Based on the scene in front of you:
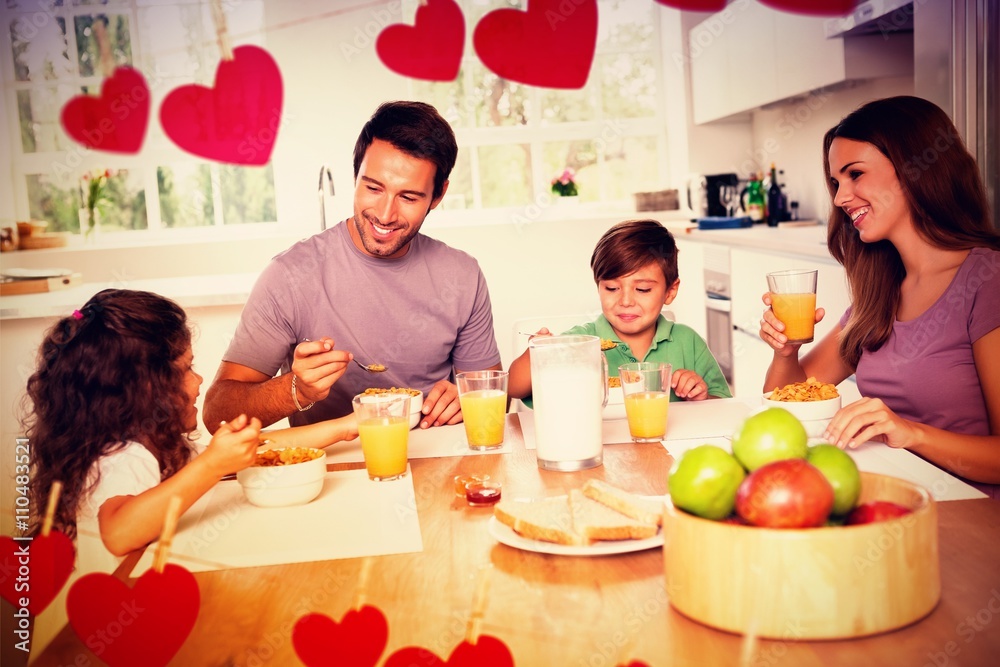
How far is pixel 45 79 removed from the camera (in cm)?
544

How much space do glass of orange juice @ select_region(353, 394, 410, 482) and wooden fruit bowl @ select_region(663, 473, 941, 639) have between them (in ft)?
2.14

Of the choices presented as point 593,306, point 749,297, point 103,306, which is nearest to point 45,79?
point 593,306

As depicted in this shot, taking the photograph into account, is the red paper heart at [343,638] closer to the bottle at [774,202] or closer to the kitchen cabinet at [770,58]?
the kitchen cabinet at [770,58]

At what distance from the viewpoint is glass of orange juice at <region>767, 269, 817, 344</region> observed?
172 cm

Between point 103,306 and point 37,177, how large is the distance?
A: 14.7 feet

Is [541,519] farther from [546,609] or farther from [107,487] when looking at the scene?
[107,487]

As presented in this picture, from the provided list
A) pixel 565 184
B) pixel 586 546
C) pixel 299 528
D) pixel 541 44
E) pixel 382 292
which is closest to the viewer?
pixel 586 546

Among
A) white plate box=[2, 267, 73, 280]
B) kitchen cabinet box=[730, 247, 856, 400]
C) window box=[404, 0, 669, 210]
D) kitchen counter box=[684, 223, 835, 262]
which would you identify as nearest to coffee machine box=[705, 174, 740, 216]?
kitchen counter box=[684, 223, 835, 262]

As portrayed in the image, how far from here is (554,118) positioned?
5.84 metres

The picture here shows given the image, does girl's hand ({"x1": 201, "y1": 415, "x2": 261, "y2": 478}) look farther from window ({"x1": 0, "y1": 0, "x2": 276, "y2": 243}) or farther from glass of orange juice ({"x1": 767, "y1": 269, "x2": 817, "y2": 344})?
window ({"x1": 0, "y1": 0, "x2": 276, "y2": 243})

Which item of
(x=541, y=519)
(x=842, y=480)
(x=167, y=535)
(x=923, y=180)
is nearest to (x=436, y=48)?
(x=923, y=180)

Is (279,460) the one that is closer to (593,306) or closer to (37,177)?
(593,306)

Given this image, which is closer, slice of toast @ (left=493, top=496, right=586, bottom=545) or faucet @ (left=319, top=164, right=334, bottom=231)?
slice of toast @ (left=493, top=496, right=586, bottom=545)

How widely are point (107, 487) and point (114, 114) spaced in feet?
15.3
